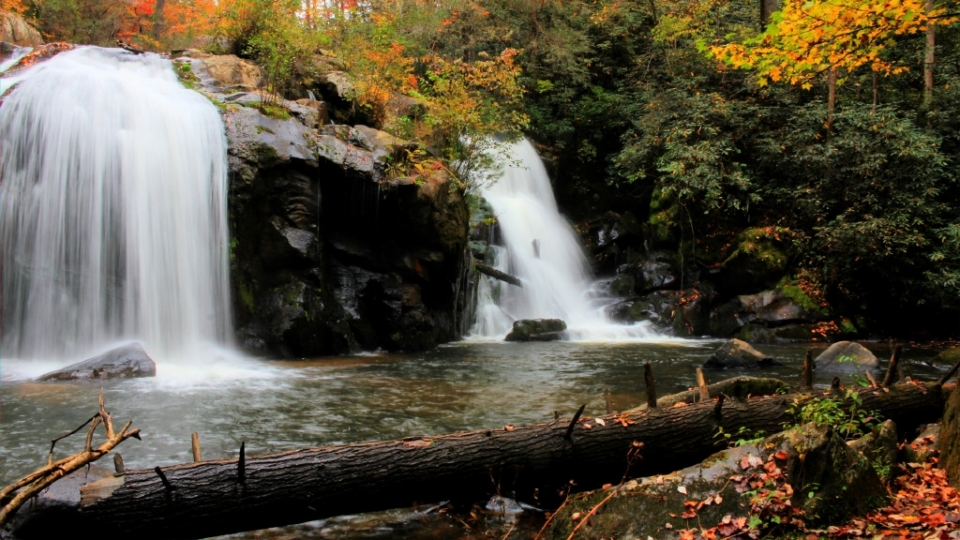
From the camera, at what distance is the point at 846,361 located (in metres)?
10.6

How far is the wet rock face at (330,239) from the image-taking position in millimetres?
12602

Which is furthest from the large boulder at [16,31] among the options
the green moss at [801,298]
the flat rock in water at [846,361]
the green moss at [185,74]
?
the green moss at [801,298]

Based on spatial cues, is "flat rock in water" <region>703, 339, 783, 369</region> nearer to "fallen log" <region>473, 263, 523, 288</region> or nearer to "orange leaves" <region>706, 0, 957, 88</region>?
"orange leaves" <region>706, 0, 957, 88</region>

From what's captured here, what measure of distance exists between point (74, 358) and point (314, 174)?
210 inches

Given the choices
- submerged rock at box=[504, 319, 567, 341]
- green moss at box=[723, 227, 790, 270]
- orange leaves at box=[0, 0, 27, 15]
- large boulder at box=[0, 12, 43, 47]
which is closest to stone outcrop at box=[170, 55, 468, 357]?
→ submerged rock at box=[504, 319, 567, 341]

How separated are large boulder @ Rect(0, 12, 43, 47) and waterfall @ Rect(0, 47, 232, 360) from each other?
4.71 meters

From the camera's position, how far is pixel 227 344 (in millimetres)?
12305

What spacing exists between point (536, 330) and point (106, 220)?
372 inches

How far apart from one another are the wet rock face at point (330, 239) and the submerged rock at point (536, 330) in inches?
67.4

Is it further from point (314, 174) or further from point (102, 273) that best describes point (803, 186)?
point (102, 273)

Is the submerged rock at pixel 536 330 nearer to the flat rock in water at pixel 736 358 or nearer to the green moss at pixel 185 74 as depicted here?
the flat rock in water at pixel 736 358

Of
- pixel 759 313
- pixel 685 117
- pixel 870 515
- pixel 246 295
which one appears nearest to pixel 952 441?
pixel 870 515

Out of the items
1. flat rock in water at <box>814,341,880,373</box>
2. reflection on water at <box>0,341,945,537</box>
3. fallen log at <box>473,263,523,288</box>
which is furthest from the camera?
fallen log at <box>473,263,523,288</box>

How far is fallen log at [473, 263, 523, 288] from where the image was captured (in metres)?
17.3
